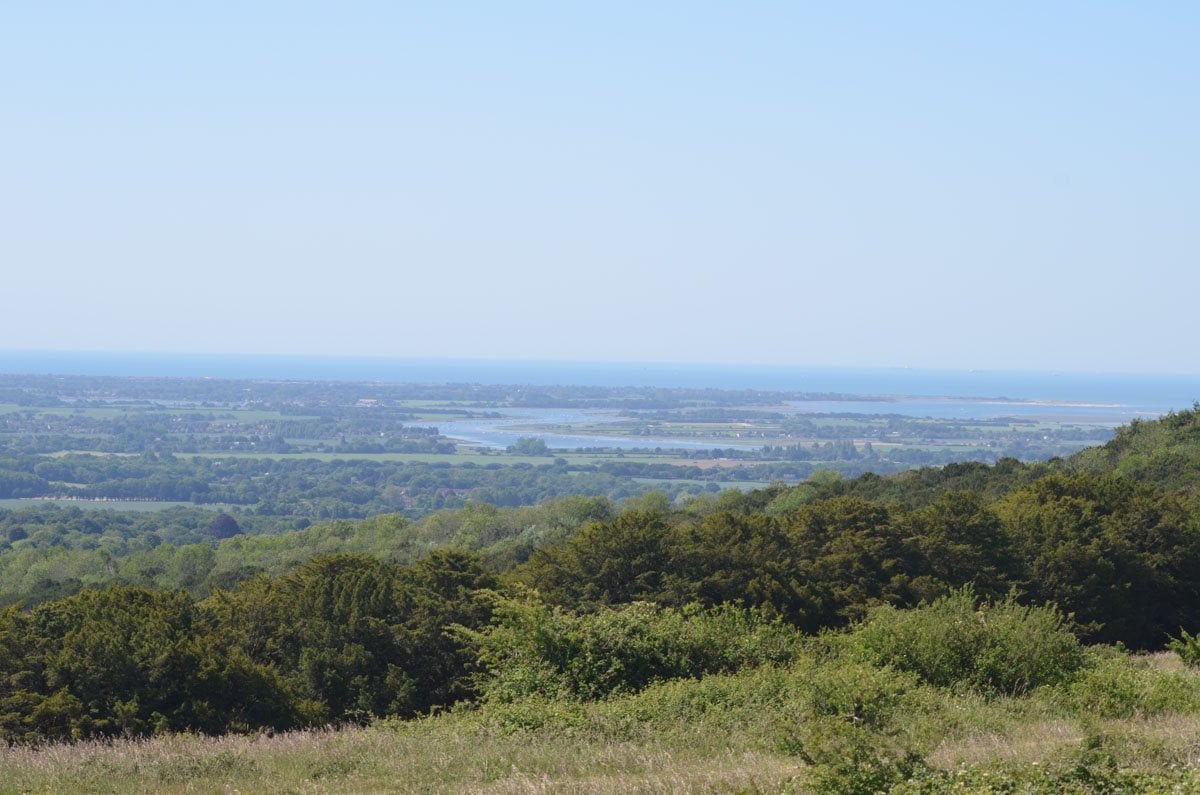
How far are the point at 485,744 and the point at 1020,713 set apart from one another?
5.87m

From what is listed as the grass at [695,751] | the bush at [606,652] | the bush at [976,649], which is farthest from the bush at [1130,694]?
the bush at [606,652]

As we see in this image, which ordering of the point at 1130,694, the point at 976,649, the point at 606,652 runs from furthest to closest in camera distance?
the point at 606,652 < the point at 976,649 < the point at 1130,694

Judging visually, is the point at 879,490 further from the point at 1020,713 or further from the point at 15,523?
the point at 15,523

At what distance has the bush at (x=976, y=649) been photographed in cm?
1585

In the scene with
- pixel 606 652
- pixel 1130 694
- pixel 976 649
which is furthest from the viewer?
pixel 606 652

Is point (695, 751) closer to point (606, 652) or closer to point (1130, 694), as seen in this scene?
point (1130, 694)

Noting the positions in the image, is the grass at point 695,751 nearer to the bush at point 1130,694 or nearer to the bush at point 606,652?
the bush at point 1130,694

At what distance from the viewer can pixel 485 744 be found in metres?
12.4

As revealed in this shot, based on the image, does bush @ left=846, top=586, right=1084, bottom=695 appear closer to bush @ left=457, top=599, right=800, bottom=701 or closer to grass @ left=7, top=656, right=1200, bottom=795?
grass @ left=7, top=656, right=1200, bottom=795

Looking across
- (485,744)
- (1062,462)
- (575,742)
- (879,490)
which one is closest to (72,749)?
(485,744)

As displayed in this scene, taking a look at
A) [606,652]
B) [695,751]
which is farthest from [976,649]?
[695,751]

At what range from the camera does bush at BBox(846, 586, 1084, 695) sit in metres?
15.9

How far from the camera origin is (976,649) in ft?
53.6

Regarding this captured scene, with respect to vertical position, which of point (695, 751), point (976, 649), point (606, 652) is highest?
point (695, 751)
